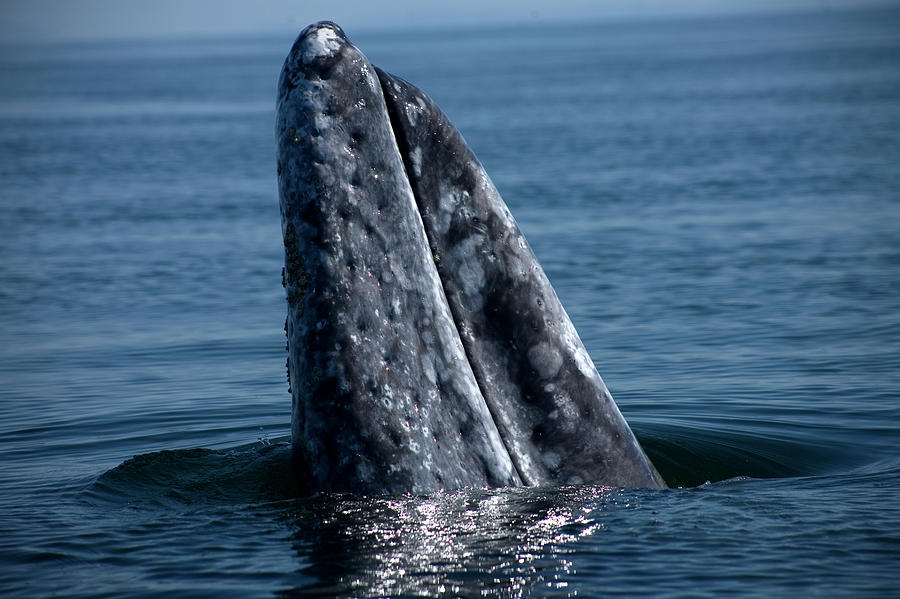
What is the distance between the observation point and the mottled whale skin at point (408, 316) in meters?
4.73

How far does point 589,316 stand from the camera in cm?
1169

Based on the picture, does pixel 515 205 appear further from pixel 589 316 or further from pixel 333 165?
pixel 333 165

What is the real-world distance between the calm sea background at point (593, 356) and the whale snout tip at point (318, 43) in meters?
1.82

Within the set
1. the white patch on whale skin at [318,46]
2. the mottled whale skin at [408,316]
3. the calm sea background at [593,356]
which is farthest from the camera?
the white patch on whale skin at [318,46]

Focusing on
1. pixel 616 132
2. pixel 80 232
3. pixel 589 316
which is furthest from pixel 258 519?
pixel 616 132

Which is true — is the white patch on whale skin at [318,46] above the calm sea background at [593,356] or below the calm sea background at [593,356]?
above

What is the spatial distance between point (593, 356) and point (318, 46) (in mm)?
5562

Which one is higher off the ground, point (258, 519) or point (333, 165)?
point (333, 165)

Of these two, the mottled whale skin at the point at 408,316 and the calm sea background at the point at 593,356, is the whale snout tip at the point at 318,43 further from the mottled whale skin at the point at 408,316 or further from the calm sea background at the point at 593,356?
the calm sea background at the point at 593,356

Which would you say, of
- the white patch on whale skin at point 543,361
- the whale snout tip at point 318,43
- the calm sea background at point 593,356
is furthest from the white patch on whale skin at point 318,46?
the calm sea background at point 593,356

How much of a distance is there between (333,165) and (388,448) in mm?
1156

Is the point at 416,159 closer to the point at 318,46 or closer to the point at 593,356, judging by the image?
the point at 318,46

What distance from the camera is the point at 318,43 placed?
4.96 m

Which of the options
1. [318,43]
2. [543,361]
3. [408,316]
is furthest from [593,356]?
[318,43]
